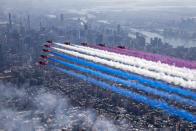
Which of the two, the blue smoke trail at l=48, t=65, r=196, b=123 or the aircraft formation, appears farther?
the blue smoke trail at l=48, t=65, r=196, b=123

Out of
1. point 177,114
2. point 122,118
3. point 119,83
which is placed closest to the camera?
point 122,118

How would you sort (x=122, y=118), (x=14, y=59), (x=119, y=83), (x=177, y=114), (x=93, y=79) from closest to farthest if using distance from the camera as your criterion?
(x=122, y=118) < (x=177, y=114) < (x=119, y=83) < (x=93, y=79) < (x=14, y=59)

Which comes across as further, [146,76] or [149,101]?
[146,76]

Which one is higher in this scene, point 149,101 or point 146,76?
point 146,76

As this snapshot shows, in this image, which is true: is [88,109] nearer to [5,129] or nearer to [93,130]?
[93,130]

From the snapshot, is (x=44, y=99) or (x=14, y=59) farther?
(x=14, y=59)

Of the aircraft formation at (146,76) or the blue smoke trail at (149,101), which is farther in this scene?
the blue smoke trail at (149,101)

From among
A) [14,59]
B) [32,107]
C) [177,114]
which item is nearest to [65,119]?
[32,107]

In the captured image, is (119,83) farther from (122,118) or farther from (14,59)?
(14,59)

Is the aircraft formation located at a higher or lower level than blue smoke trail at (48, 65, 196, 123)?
higher

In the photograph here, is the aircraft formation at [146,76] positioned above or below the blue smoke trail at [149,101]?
above
